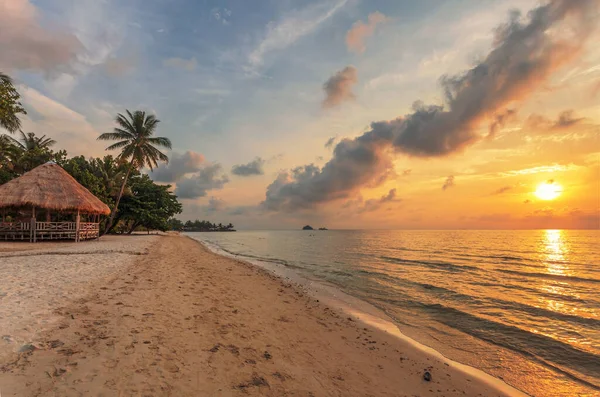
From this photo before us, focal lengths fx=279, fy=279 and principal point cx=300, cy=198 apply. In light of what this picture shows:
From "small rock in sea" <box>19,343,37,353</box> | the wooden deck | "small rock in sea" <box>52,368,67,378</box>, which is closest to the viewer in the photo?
"small rock in sea" <box>52,368,67,378</box>

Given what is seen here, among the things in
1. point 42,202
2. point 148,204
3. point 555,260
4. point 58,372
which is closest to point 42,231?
point 42,202

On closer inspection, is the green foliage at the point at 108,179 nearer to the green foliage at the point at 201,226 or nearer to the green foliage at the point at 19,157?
the green foliage at the point at 19,157

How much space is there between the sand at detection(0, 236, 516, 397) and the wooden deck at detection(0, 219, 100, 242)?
19037mm

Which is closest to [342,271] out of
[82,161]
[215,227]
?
[82,161]

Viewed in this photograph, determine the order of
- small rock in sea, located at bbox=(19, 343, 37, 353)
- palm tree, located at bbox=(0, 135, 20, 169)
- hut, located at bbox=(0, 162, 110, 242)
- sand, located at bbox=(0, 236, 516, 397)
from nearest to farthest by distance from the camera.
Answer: sand, located at bbox=(0, 236, 516, 397), small rock in sea, located at bbox=(19, 343, 37, 353), hut, located at bbox=(0, 162, 110, 242), palm tree, located at bbox=(0, 135, 20, 169)

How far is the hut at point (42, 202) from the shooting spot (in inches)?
844

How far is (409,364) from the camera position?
5.36 metres

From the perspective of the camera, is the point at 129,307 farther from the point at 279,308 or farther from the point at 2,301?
the point at 279,308

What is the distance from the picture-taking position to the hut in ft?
70.4

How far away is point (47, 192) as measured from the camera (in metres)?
22.4

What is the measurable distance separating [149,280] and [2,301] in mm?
3914

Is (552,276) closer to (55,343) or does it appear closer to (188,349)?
(188,349)

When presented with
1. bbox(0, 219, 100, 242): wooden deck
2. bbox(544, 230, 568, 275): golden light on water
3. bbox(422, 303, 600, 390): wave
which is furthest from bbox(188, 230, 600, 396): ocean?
bbox(0, 219, 100, 242): wooden deck

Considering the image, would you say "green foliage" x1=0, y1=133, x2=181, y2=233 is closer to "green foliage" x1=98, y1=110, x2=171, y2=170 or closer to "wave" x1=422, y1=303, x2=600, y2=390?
"green foliage" x1=98, y1=110, x2=171, y2=170
